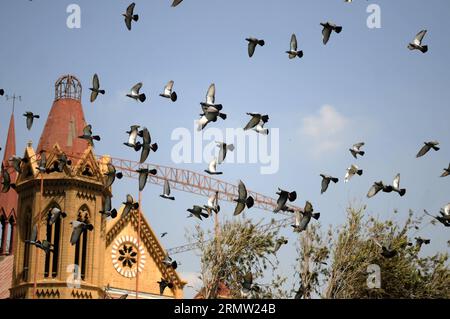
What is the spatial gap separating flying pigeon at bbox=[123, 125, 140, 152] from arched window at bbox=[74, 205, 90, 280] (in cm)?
4740

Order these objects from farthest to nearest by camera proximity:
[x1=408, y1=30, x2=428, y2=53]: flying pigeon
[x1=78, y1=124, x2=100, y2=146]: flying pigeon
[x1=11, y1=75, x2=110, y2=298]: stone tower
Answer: [x1=11, y1=75, x2=110, y2=298]: stone tower
[x1=78, y1=124, x2=100, y2=146]: flying pigeon
[x1=408, y1=30, x2=428, y2=53]: flying pigeon

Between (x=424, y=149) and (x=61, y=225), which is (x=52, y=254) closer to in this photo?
(x=61, y=225)

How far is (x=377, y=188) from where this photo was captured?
120ft

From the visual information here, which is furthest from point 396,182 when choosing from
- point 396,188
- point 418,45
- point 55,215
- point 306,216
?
point 55,215

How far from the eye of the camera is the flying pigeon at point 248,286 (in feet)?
173

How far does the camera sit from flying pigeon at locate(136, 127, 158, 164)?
36.2 m

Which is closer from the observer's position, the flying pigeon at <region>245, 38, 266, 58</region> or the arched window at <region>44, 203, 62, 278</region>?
the flying pigeon at <region>245, 38, 266, 58</region>

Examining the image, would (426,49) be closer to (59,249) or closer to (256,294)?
(256,294)

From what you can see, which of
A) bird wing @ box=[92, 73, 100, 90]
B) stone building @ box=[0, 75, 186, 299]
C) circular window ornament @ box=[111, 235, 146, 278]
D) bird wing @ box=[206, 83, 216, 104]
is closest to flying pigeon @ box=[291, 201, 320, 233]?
bird wing @ box=[206, 83, 216, 104]

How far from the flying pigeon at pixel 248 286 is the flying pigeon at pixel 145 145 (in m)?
18.1

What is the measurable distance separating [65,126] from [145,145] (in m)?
53.7

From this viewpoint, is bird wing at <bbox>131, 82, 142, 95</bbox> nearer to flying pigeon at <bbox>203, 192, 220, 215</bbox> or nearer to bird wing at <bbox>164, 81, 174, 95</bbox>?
bird wing at <bbox>164, 81, 174, 95</bbox>

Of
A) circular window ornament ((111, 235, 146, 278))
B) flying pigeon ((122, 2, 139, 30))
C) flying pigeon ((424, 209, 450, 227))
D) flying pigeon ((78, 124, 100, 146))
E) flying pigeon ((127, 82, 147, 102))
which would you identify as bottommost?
flying pigeon ((424, 209, 450, 227))
